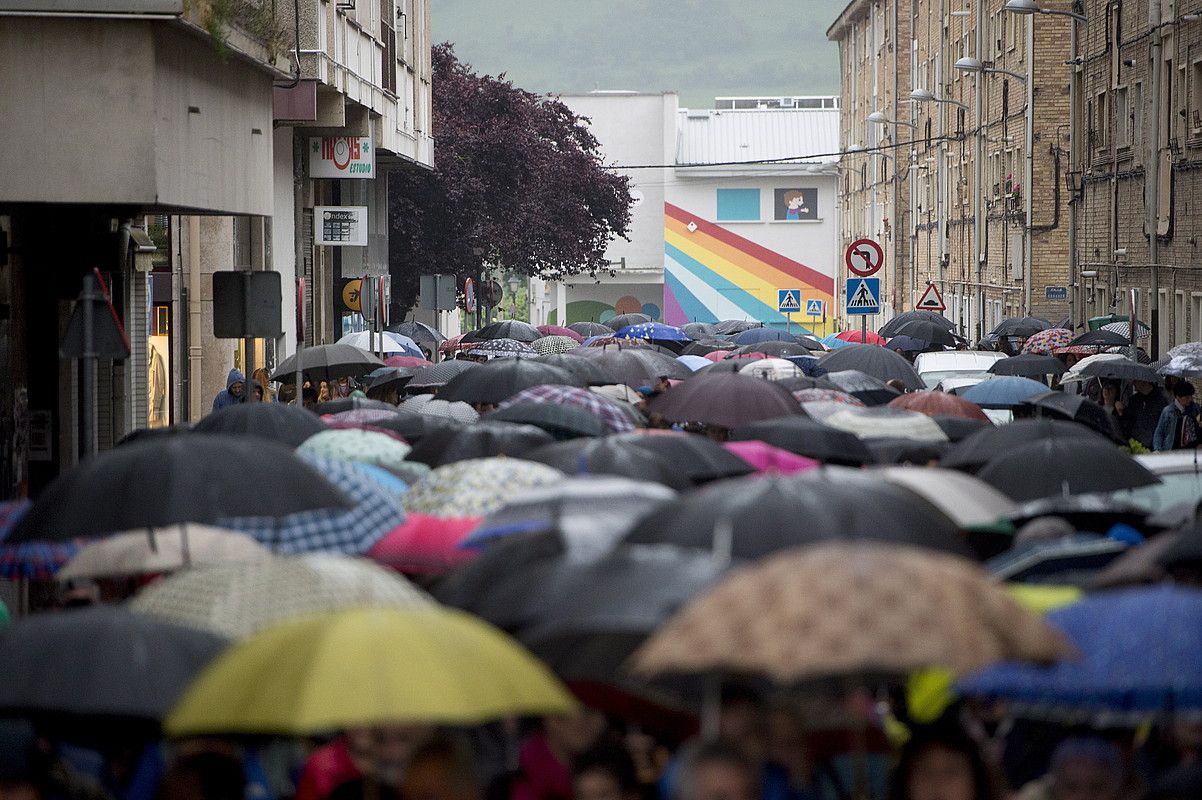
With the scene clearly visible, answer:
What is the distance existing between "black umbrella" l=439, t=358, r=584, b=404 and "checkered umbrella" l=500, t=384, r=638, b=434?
220 centimetres

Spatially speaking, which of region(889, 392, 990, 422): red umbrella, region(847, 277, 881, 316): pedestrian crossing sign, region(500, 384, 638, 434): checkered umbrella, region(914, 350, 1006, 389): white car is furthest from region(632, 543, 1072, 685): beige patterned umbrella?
region(847, 277, 881, 316): pedestrian crossing sign

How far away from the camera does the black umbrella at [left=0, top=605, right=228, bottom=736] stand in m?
6.18

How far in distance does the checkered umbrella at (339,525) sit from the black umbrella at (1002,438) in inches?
165

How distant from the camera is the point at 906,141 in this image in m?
74.1

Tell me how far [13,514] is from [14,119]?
6412mm

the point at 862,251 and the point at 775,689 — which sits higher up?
the point at 862,251

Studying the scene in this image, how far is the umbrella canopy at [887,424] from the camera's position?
14.9 m

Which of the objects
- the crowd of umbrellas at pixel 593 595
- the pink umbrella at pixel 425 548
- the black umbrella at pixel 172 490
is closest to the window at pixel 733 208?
the crowd of umbrellas at pixel 593 595

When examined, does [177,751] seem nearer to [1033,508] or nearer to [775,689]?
[775,689]

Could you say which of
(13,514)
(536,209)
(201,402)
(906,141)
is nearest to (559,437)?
(13,514)

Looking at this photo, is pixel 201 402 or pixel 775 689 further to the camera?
pixel 201 402

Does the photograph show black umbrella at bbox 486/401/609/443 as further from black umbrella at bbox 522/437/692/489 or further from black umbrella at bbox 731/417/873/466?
black umbrella at bbox 522/437/692/489

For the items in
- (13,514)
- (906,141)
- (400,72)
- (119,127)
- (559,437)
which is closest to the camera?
(13,514)

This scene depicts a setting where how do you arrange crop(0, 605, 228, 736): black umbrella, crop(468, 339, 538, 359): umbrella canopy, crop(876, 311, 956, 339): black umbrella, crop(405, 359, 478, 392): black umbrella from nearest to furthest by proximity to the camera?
1. crop(0, 605, 228, 736): black umbrella
2. crop(405, 359, 478, 392): black umbrella
3. crop(468, 339, 538, 359): umbrella canopy
4. crop(876, 311, 956, 339): black umbrella
